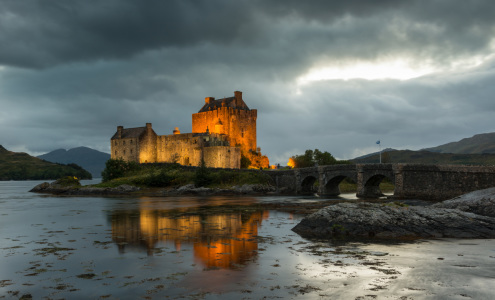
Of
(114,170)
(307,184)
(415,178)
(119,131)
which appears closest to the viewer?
(415,178)

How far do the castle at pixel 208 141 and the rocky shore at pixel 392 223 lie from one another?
62.4 m

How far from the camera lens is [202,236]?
60.7ft

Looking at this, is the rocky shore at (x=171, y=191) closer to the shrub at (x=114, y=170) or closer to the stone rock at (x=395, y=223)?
the shrub at (x=114, y=170)

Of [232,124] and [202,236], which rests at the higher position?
[232,124]

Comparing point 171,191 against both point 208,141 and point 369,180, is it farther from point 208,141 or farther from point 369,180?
point 369,180

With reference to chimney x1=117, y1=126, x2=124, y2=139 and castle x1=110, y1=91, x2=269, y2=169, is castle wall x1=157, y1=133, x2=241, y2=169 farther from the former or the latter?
chimney x1=117, y1=126, x2=124, y2=139

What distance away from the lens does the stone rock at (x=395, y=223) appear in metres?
17.6

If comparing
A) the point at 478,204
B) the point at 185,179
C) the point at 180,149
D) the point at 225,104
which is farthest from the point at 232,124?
the point at 478,204

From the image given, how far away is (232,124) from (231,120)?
3.50 ft

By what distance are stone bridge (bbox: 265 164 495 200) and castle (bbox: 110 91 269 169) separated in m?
31.8

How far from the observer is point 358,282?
33.7ft

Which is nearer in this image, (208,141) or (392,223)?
(392,223)

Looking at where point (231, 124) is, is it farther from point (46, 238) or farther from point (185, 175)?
point (46, 238)

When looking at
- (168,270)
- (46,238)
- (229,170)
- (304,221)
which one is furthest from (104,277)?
(229,170)
